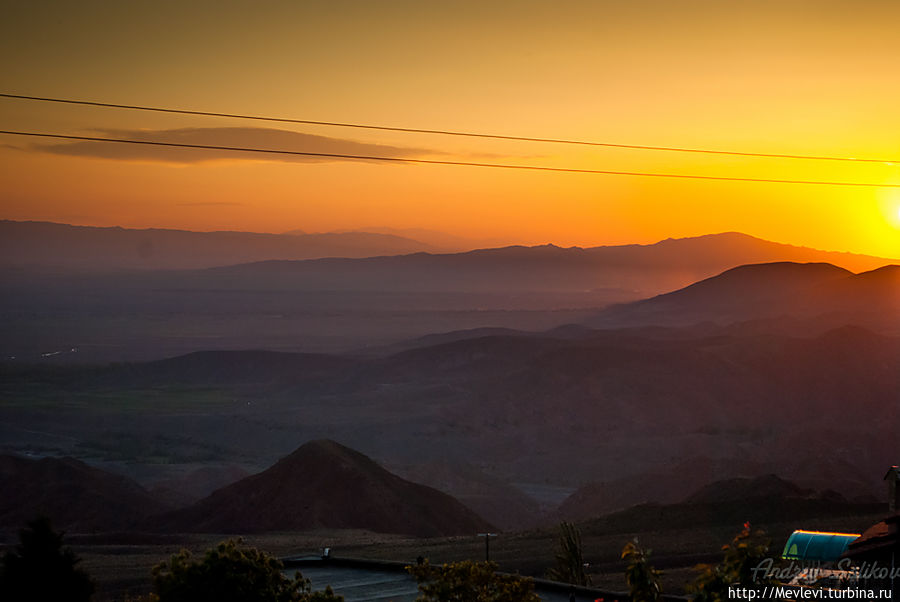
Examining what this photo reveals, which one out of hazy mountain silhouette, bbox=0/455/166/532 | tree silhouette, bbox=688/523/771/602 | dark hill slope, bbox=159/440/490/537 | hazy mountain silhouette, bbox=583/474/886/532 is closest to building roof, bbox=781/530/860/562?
hazy mountain silhouette, bbox=583/474/886/532

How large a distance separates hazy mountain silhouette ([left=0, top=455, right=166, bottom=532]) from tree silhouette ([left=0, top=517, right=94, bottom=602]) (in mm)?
55727

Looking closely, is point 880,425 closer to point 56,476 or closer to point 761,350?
point 761,350

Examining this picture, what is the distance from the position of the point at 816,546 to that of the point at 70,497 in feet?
185

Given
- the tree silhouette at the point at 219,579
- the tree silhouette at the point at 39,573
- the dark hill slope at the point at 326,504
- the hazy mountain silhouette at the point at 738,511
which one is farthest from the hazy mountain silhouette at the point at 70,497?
the tree silhouette at the point at 219,579

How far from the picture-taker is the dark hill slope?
217 feet

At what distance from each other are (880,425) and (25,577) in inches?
3729

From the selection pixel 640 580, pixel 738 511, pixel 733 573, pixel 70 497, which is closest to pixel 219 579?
pixel 640 580

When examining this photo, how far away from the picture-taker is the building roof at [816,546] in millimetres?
32031

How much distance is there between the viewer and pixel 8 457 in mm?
79938

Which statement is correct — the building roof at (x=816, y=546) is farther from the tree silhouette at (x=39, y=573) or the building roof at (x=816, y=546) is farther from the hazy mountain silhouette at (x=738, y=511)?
the tree silhouette at (x=39, y=573)

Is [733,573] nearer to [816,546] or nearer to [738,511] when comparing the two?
[816,546]

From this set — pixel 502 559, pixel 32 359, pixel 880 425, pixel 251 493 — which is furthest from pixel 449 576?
pixel 32 359

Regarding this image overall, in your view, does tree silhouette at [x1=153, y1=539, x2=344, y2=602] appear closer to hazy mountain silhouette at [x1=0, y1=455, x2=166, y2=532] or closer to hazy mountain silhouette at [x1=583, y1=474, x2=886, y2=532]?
hazy mountain silhouette at [x1=583, y1=474, x2=886, y2=532]

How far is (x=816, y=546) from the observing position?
107 feet
